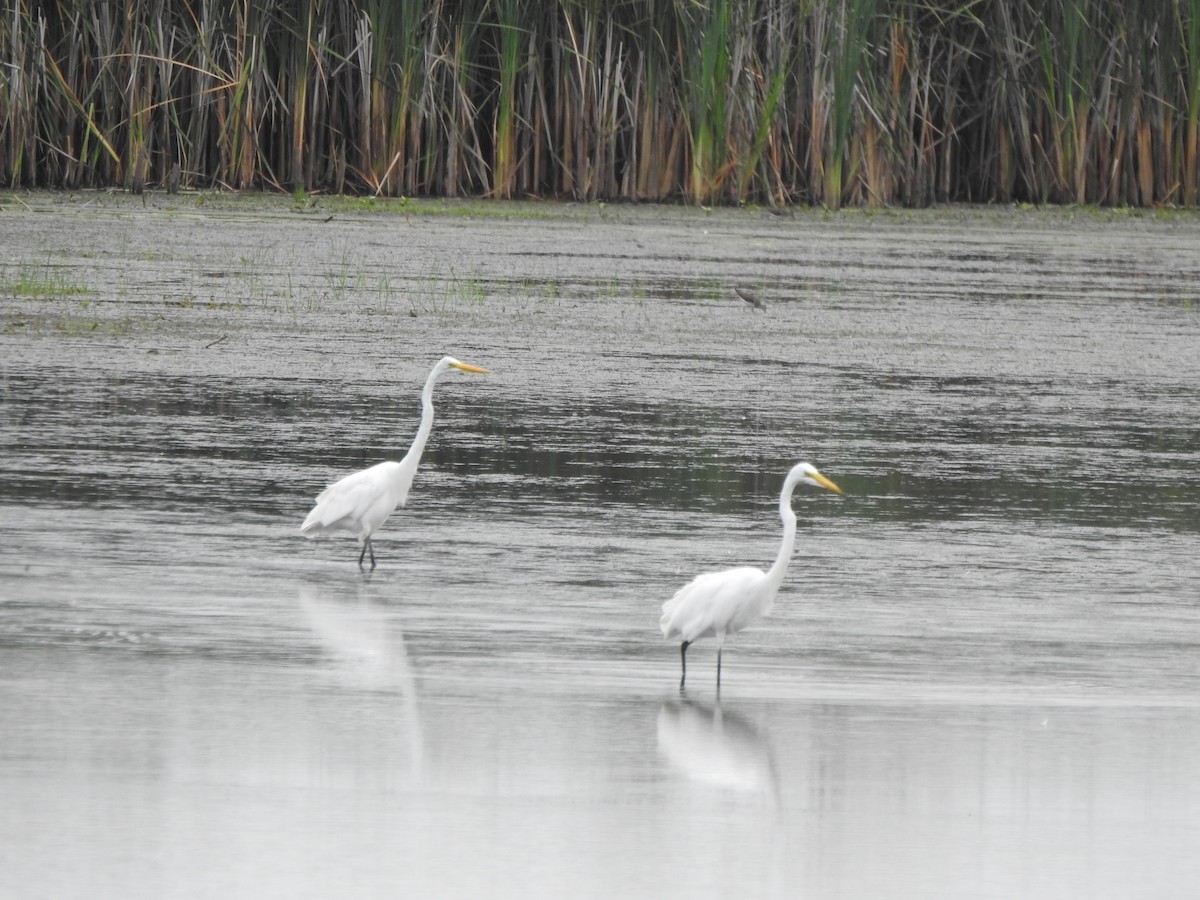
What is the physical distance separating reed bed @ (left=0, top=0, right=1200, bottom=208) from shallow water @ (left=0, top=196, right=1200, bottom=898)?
697 centimetres

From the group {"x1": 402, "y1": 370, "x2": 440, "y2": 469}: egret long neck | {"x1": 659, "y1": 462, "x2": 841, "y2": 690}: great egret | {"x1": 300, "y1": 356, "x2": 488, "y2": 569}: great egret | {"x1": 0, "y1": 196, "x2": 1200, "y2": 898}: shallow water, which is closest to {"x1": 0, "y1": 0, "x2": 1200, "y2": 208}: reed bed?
{"x1": 0, "y1": 196, "x2": 1200, "y2": 898}: shallow water

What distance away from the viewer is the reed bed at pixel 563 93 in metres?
21.5

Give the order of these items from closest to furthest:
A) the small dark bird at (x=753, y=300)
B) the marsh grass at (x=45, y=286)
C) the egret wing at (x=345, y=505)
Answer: the egret wing at (x=345, y=505) < the marsh grass at (x=45, y=286) < the small dark bird at (x=753, y=300)

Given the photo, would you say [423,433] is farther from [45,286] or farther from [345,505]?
[45,286]

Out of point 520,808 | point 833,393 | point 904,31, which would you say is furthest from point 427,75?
point 520,808

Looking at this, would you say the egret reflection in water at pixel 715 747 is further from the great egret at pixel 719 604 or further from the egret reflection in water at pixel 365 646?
the egret reflection in water at pixel 365 646

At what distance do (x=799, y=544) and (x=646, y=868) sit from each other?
147 inches

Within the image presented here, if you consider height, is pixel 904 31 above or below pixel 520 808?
above

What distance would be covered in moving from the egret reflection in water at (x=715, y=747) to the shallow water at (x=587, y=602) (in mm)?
13

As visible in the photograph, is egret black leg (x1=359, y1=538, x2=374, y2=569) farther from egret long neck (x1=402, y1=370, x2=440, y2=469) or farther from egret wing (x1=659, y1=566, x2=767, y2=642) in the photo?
egret wing (x1=659, y1=566, x2=767, y2=642)

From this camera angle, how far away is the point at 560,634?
6.16m

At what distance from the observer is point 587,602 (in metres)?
6.62

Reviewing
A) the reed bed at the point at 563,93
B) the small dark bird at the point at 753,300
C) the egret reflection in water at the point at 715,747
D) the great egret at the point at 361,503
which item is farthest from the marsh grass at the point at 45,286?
the egret reflection in water at the point at 715,747

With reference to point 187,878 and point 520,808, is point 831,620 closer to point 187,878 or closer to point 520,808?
point 520,808
